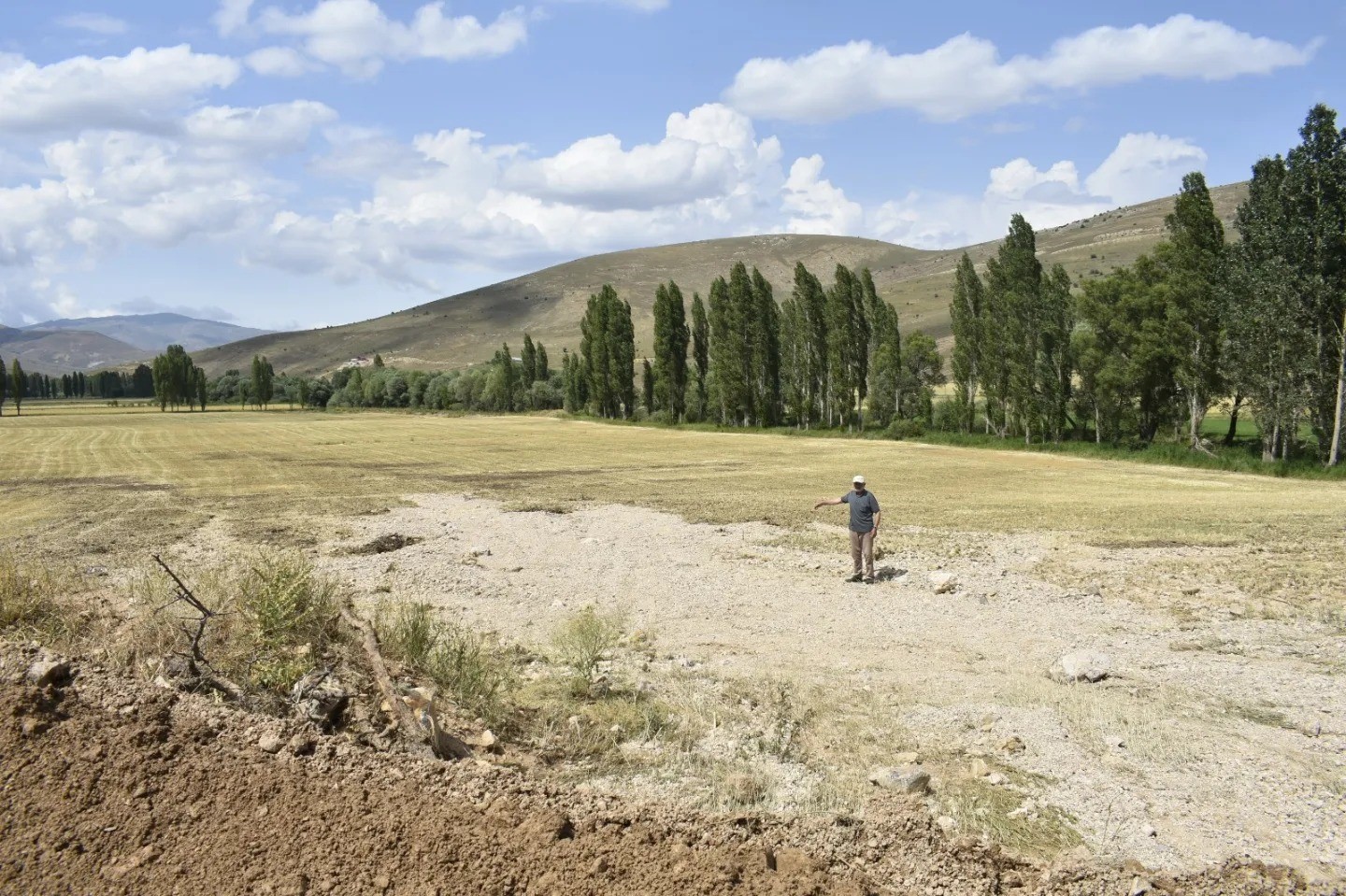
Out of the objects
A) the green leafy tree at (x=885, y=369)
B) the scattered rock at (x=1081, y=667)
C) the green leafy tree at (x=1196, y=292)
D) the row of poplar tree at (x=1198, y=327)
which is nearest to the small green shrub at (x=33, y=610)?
the scattered rock at (x=1081, y=667)

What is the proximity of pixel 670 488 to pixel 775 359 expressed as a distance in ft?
154

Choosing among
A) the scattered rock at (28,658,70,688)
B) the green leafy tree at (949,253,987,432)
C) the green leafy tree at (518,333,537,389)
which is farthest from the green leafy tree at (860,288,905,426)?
the green leafy tree at (518,333,537,389)

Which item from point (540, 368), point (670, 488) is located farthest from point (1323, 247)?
point (540, 368)

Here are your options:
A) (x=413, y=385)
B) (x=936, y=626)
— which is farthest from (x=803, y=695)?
(x=413, y=385)

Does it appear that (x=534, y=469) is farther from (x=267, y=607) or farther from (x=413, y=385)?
(x=413, y=385)

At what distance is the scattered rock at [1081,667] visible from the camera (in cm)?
969

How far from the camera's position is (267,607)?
7.82 m

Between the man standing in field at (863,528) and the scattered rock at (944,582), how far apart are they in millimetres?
1138

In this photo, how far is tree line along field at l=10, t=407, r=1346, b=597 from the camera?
68.2 ft

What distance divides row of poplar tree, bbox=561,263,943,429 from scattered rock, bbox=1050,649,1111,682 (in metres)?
58.9

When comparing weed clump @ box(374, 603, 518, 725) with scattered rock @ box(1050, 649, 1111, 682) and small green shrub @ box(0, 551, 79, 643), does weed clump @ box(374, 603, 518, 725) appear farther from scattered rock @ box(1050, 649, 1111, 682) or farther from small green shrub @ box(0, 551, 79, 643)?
scattered rock @ box(1050, 649, 1111, 682)

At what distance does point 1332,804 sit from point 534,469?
3760 centimetres

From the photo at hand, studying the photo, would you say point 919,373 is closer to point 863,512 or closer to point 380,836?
point 863,512

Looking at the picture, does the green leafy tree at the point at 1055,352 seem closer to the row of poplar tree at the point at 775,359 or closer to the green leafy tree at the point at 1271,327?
the green leafy tree at the point at 1271,327
